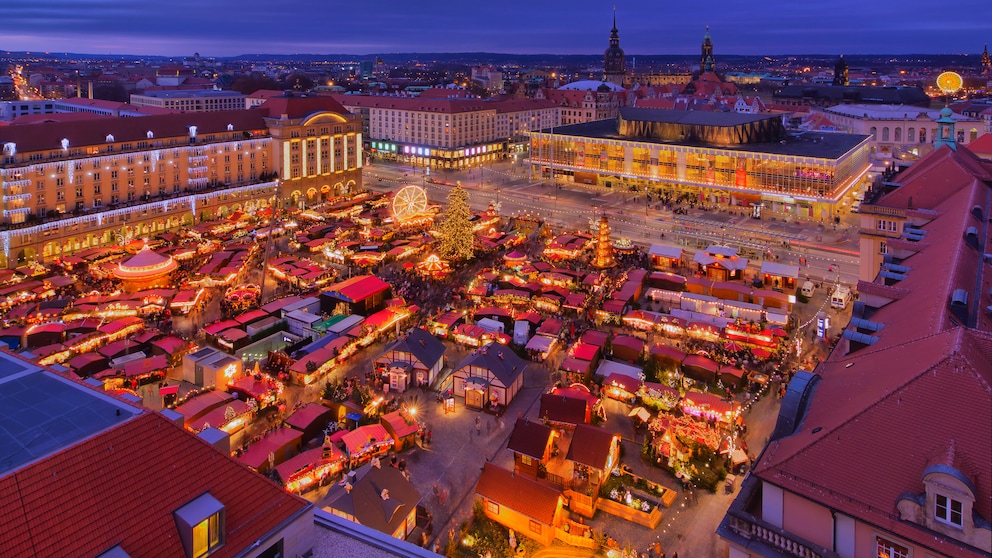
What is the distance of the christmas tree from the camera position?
49494 mm

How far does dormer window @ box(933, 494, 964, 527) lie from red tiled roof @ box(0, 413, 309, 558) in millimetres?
11355

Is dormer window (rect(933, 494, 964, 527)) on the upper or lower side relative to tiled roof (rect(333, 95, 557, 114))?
lower

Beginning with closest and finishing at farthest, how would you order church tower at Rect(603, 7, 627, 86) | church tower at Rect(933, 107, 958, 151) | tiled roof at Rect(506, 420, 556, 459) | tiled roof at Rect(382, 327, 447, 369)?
tiled roof at Rect(506, 420, 556, 459) → tiled roof at Rect(382, 327, 447, 369) → church tower at Rect(933, 107, 958, 151) → church tower at Rect(603, 7, 627, 86)

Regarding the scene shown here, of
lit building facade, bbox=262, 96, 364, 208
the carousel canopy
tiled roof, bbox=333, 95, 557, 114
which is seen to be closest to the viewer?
the carousel canopy

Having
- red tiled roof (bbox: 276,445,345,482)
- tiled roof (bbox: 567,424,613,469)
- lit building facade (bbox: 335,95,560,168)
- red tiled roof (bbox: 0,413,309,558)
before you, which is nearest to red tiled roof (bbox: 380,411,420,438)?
red tiled roof (bbox: 276,445,345,482)

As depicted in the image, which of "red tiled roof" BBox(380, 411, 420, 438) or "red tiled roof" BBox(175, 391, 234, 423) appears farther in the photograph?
"red tiled roof" BBox(175, 391, 234, 423)

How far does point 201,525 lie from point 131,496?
1.26 m

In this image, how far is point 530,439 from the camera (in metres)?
23.8

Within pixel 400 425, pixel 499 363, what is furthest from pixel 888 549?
pixel 499 363

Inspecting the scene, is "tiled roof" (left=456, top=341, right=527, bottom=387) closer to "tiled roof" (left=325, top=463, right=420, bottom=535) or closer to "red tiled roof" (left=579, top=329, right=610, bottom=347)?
"red tiled roof" (left=579, top=329, right=610, bottom=347)

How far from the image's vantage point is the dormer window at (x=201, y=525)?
433 inches

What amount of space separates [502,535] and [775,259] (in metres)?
38.5

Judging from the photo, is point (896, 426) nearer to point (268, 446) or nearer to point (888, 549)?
point (888, 549)

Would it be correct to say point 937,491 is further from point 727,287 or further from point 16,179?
point 16,179
